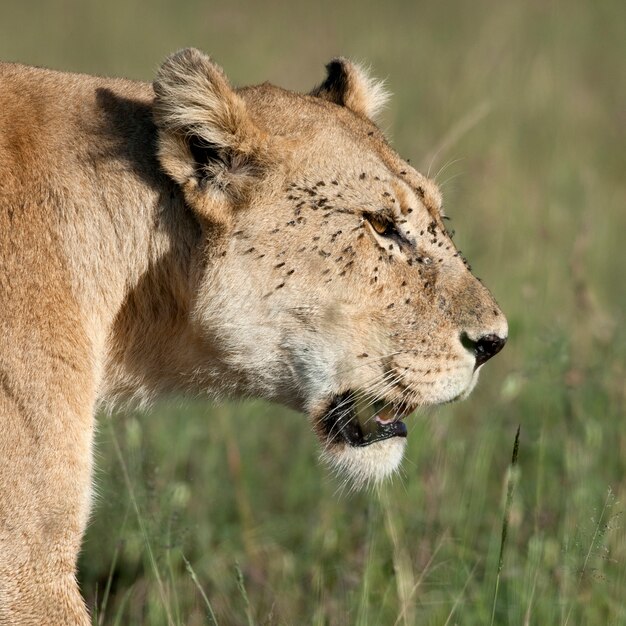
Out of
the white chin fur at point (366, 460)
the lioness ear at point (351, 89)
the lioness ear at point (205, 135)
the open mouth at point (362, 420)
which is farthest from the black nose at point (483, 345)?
the lioness ear at point (351, 89)

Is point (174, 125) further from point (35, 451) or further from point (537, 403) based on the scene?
point (537, 403)

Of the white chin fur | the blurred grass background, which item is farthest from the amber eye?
the blurred grass background

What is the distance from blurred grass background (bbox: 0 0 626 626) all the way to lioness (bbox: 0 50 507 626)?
1.52 ft

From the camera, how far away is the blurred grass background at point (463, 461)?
13.4ft

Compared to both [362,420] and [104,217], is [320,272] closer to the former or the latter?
[362,420]

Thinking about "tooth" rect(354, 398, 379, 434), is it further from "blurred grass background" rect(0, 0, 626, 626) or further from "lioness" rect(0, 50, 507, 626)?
"blurred grass background" rect(0, 0, 626, 626)

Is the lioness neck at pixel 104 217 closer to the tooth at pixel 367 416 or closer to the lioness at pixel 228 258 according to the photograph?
the lioness at pixel 228 258

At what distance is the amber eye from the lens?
143 inches

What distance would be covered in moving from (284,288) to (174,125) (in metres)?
0.63

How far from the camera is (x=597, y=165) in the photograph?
29.6 feet

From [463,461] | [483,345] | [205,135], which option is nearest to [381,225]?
[483,345]

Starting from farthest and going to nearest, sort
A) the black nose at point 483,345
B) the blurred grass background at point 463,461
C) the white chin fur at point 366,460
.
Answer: the blurred grass background at point 463,461 < the white chin fur at point 366,460 < the black nose at point 483,345

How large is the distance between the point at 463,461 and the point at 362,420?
1.63 meters

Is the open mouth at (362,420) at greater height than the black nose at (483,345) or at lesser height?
lesser
